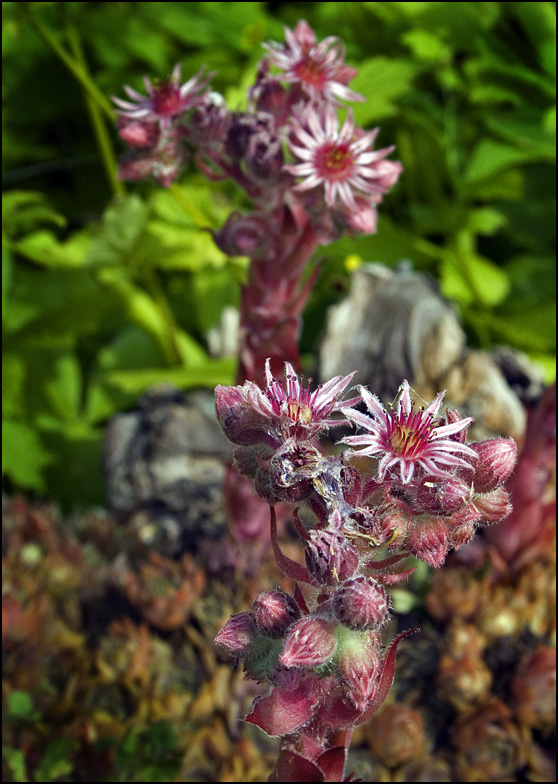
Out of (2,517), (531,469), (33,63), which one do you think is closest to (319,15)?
(33,63)

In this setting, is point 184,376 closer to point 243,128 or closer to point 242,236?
point 242,236

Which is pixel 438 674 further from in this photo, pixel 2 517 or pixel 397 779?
pixel 2 517

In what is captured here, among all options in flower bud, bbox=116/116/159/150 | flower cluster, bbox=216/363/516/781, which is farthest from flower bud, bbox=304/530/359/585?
flower bud, bbox=116/116/159/150

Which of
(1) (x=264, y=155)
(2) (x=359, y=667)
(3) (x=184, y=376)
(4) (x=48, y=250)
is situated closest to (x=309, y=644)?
(2) (x=359, y=667)

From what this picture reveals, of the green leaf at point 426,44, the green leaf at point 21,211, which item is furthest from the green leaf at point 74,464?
the green leaf at point 426,44

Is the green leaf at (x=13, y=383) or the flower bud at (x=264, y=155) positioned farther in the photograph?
the green leaf at (x=13, y=383)

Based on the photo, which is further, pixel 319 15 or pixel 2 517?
pixel 319 15

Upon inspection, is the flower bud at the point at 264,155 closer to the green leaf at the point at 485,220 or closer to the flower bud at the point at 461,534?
the flower bud at the point at 461,534
